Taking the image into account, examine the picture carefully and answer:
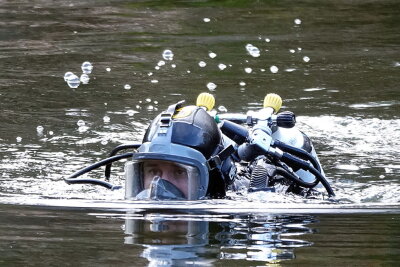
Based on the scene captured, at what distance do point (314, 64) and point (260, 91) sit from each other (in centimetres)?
161

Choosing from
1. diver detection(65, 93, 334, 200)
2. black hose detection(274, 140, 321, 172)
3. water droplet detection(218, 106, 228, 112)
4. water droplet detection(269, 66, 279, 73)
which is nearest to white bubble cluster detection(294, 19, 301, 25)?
water droplet detection(269, 66, 279, 73)

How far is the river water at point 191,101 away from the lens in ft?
17.1

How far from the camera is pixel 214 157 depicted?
641 cm

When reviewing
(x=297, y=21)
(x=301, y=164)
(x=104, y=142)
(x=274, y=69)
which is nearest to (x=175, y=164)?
(x=301, y=164)

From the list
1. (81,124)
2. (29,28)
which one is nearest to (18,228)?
(81,124)

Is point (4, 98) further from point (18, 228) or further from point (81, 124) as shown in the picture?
point (18, 228)

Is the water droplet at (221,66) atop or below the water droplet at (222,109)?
atop

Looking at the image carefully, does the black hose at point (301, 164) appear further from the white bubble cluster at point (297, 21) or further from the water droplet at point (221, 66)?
the white bubble cluster at point (297, 21)

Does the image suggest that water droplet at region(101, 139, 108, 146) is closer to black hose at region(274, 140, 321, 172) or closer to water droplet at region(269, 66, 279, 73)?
black hose at region(274, 140, 321, 172)

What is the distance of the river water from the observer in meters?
5.20

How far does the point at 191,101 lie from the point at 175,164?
4943 millimetres

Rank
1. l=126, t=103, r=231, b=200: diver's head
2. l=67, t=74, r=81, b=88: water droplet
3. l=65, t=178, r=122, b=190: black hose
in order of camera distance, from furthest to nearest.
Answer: l=67, t=74, r=81, b=88: water droplet
l=65, t=178, r=122, b=190: black hose
l=126, t=103, r=231, b=200: diver's head

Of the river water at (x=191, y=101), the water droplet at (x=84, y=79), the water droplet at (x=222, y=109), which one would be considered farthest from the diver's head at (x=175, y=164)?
the water droplet at (x=84, y=79)

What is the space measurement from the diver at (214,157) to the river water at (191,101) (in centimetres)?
15
